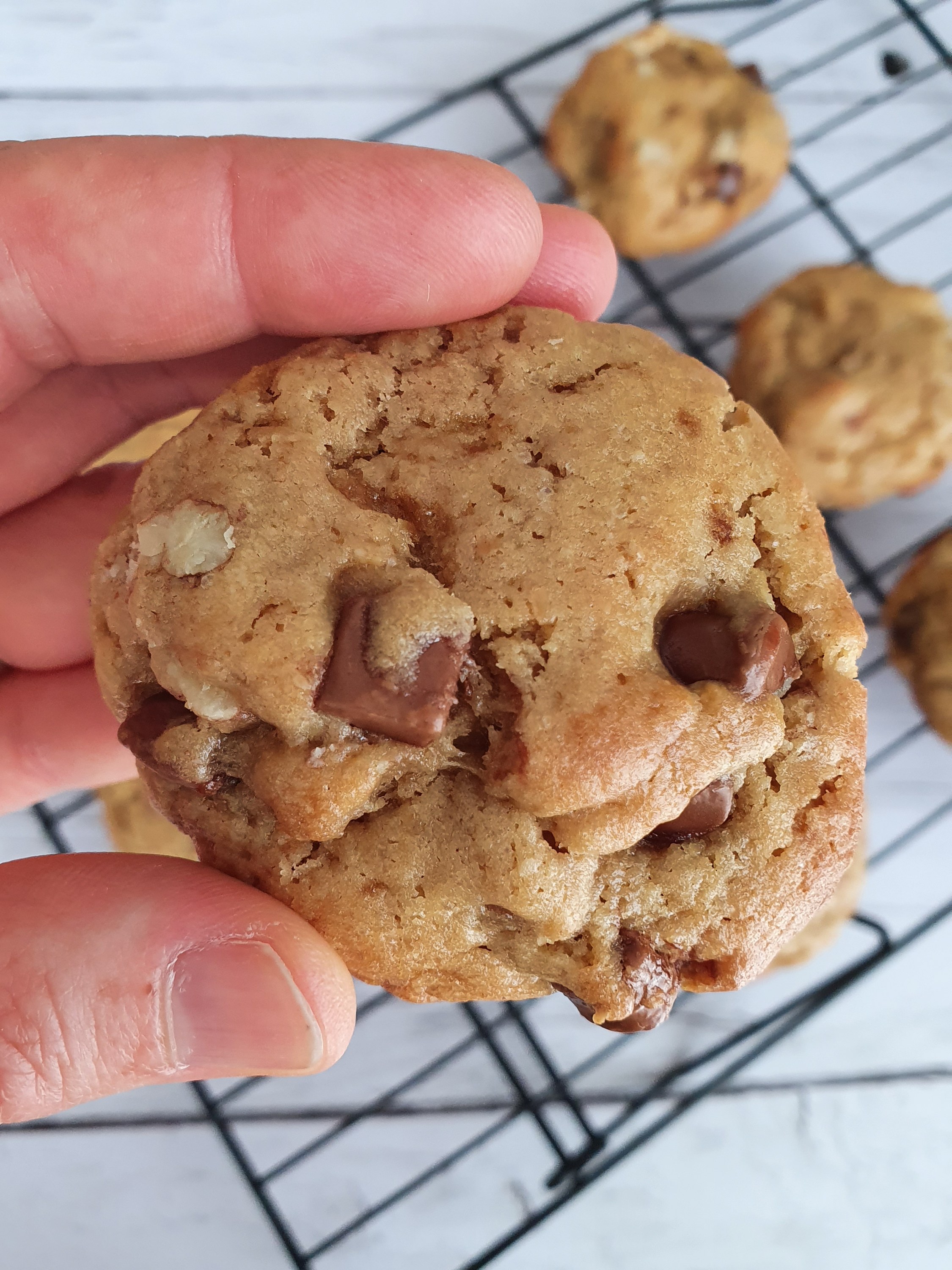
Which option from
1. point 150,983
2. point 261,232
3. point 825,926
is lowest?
point 825,926

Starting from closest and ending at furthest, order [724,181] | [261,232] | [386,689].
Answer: [386,689] → [261,232] → [724,181]

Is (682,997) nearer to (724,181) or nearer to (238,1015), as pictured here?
(238,1015)

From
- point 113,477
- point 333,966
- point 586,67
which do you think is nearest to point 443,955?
point 333,966

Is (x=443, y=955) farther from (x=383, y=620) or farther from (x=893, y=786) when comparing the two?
(x=893, y=786)

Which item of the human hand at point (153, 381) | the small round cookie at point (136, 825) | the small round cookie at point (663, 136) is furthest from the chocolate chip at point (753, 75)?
the small round cookie at point (136, 825)

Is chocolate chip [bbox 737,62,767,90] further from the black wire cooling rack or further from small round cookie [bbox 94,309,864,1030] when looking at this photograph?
small round cookie [bbox 94,309,864,1030]

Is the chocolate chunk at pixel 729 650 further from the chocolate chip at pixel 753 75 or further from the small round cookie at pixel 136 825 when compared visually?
the chocolate chip at pixel 753 75

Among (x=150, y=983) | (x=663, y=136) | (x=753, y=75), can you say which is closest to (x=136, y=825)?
(x=150, y=983)
